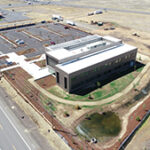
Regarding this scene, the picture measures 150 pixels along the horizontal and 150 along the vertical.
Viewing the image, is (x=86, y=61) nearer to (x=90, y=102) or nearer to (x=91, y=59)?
(x=91, y=59)

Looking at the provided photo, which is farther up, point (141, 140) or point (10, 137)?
point (141, 140)

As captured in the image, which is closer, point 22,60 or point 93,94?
point 93,94

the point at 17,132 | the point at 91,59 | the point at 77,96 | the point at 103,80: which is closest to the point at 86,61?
the point at 91,59

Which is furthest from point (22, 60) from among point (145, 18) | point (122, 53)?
point (145, 18)

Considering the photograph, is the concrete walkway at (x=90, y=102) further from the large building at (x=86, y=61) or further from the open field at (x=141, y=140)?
the open field at (x=141, y=140)

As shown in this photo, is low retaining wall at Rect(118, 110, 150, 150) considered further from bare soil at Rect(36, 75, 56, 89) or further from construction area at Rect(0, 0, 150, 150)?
bare soil at Rect(36, 75, 56, 89)

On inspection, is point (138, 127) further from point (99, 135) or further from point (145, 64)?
point (145, 64)
